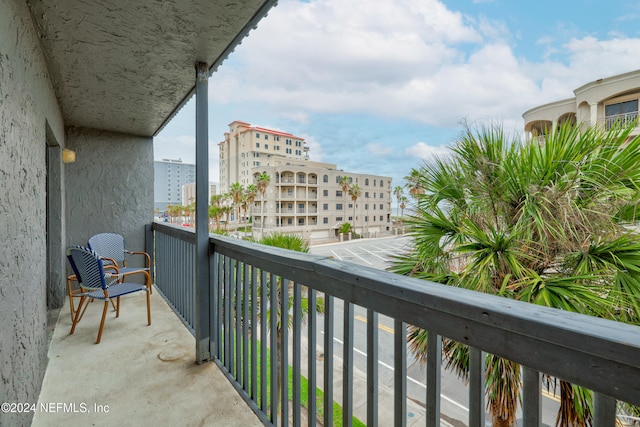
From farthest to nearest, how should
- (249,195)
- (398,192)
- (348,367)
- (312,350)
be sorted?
(249,195) < (398,192) < (312,350) < (348,367)

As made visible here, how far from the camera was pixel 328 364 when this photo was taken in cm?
128

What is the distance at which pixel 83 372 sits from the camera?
221 centimetres

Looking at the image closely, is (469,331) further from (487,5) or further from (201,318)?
(487,5)

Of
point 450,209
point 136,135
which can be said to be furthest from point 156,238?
point 450,209

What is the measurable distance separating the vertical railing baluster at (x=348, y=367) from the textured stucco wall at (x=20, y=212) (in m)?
1.27

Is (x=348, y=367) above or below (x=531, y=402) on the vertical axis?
below

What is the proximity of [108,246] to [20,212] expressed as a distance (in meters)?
2.66

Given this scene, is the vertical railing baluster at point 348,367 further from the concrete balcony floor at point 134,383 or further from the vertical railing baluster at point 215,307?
the vertical railing baluster at point 215,307

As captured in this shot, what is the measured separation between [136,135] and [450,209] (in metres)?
4.34

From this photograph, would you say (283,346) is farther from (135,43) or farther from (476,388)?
(135,43)

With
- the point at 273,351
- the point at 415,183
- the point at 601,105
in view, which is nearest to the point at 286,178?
the point at 415,183

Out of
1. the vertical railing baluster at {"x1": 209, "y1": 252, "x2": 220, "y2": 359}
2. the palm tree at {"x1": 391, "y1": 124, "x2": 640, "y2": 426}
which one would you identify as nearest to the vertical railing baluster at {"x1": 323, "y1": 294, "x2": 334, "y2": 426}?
the palm tree at {"x1": 391, "y1": 124, "x2": 640, "y2": 426}

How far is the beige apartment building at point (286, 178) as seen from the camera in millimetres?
12289

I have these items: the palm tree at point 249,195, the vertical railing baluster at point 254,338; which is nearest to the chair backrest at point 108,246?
the vertical railing baluster at point 254,338
